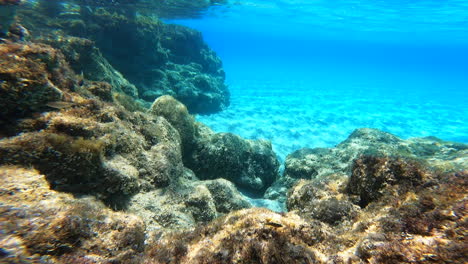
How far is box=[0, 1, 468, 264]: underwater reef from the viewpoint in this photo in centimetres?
173

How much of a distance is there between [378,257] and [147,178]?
130 inches

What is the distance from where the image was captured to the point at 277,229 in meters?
1.95

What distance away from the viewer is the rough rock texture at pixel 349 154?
23.2 ft

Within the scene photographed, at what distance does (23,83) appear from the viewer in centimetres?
324

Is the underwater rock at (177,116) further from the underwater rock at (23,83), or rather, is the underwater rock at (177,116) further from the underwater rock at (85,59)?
the underwater rock at (85,59)

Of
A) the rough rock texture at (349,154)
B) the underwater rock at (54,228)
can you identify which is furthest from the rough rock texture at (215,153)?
the underwater rock at (54,228)

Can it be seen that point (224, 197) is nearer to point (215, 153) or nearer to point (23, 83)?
point (215, 153)

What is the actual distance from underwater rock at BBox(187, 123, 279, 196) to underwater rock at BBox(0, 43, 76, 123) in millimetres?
4059

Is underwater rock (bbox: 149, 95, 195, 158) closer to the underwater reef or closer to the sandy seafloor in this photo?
the underwater reef

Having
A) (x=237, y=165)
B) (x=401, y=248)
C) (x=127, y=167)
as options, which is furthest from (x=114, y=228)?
(x=237, y=165)

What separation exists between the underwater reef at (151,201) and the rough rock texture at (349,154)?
6.49 feet

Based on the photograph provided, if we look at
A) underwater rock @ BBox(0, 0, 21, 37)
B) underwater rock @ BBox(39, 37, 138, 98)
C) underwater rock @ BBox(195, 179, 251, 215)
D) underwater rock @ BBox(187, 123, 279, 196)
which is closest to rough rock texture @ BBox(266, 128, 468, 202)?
underwater rock @ BBox(187, 123, 279, 196)

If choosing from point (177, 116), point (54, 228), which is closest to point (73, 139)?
point (54, 228)

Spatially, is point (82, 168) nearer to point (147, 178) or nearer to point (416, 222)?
point (147, 178)
